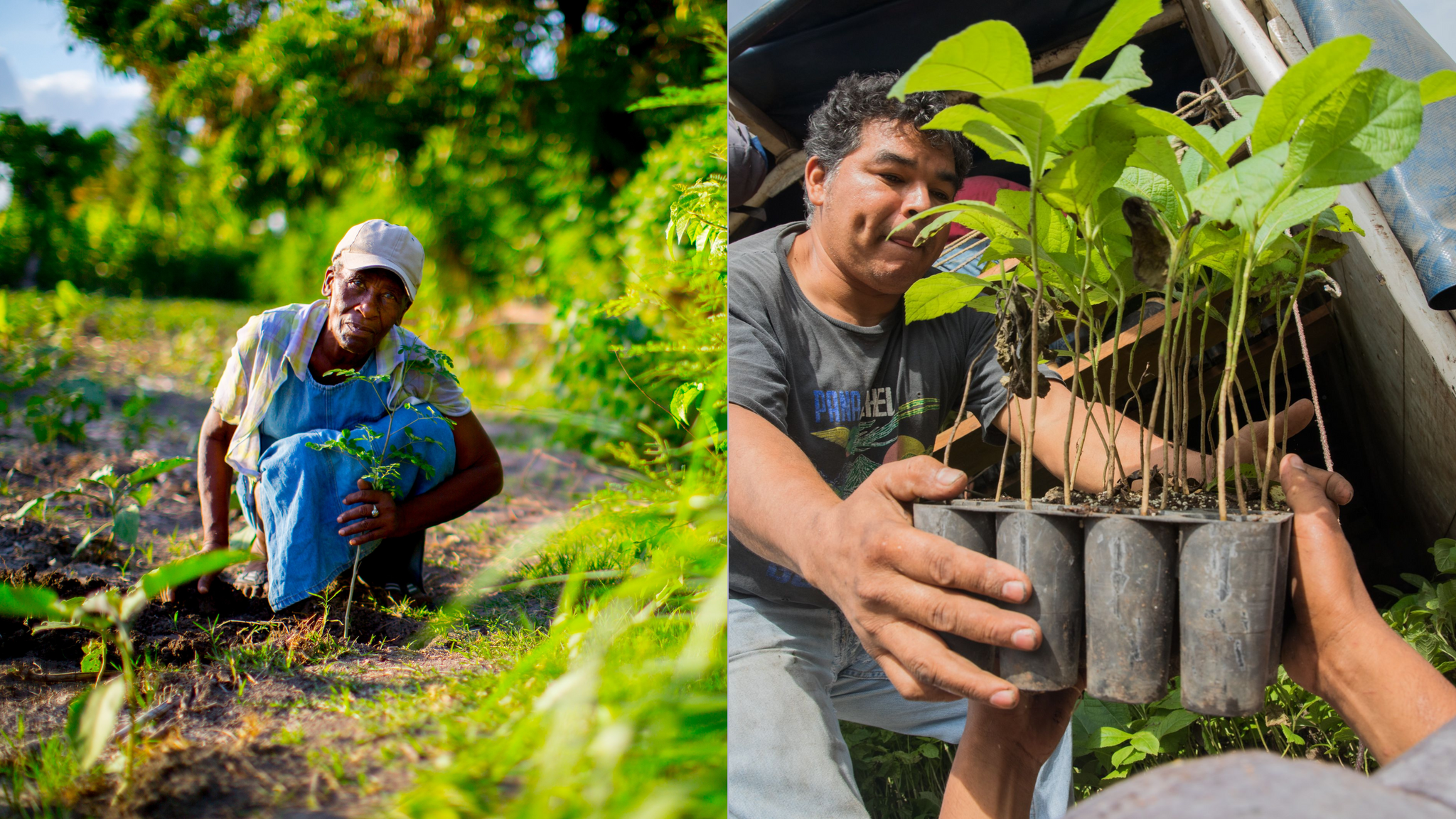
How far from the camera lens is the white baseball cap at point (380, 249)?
1682mm

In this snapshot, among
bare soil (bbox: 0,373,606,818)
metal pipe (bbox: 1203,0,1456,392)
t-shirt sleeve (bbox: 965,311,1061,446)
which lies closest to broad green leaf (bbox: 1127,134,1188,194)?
metal pipe (bbox: 1203,0,1456,392)

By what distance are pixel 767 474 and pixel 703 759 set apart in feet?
1.43

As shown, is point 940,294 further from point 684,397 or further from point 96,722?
point 96,722

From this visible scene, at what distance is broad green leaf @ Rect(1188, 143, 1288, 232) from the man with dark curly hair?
34 centimetres

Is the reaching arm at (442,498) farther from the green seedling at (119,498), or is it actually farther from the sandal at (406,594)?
the green seedling at (119,498)

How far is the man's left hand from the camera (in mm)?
1681

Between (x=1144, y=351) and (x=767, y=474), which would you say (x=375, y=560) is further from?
(x=1144, y=351)

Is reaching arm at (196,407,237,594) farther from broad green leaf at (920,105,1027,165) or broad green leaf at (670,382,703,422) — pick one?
broad green leaf at (920,105,1027,165)

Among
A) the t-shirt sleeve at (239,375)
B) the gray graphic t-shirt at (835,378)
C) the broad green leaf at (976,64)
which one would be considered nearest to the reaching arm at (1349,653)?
the gray graphic t-shirt at (835,378)

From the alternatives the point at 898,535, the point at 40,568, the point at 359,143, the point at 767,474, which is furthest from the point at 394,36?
the point at 898,535

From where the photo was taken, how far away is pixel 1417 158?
3.72 feet

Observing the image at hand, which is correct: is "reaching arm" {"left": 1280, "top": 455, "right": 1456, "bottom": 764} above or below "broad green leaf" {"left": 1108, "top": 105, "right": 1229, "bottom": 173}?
below

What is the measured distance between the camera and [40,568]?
2.05 meters

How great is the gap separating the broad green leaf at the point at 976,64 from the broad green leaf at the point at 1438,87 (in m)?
0.40
